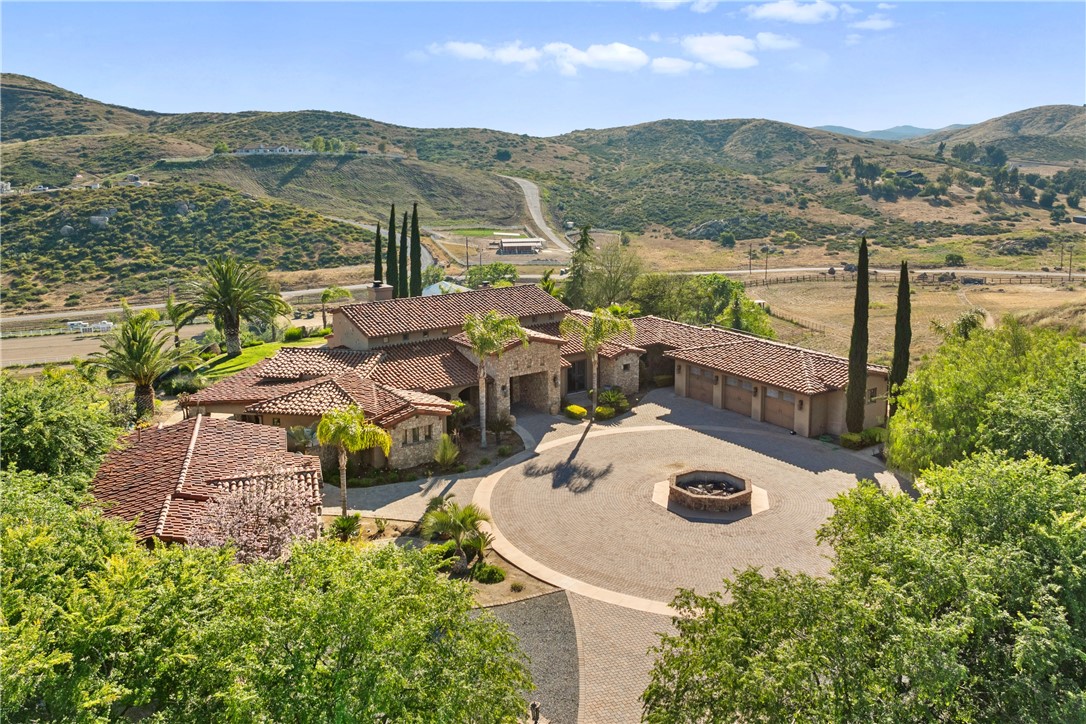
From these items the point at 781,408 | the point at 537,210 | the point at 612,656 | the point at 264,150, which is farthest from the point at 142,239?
the point at 612,656

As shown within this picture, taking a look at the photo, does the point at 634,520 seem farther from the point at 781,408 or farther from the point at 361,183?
the point at 361,183

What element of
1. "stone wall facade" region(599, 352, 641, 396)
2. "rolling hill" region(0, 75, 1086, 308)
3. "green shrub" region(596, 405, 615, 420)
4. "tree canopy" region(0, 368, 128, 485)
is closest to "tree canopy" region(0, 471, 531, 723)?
"tree canopy" region(0, 368, 128, 485)

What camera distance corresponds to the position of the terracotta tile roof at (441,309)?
41.3 metres

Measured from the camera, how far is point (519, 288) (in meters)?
48.8

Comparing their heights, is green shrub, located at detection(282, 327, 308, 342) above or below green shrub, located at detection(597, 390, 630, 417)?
above

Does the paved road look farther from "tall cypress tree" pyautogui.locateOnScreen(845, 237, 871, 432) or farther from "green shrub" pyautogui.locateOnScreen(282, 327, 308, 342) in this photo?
"tall cypress tree" pyautogui.locateOnScreen(845, 237, 871, 432)

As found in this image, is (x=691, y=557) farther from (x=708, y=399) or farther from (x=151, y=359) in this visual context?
(x=151, y=359)

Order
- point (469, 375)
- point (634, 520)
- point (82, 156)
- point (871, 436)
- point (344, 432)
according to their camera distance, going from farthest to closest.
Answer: point (82, 156) < point (469, 375) < point (871, 436) < point (634, 520) < point (344, 432)

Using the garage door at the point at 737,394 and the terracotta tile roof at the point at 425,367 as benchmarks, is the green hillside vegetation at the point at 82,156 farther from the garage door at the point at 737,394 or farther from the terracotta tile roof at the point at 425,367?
the garage door at the point at 737,394

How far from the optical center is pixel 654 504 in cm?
2962

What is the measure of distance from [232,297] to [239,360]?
165 inches

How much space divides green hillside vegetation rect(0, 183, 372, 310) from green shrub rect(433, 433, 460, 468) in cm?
7670

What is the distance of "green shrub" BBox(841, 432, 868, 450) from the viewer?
117 ft

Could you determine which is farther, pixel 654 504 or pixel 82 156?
pixel 82 156
